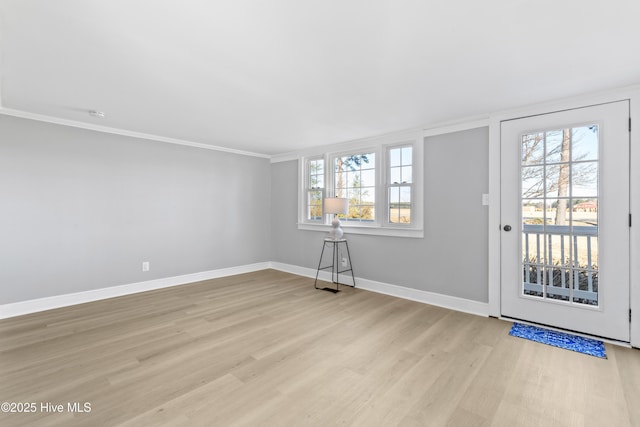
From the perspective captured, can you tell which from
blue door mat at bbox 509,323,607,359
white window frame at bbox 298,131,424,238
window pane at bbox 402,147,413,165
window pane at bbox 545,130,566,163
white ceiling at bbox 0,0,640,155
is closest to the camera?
white ceiling at bbox 0,0,640,155

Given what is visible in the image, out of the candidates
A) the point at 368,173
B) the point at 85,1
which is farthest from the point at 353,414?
the point at 368,173

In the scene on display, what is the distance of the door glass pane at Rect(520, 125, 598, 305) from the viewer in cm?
286

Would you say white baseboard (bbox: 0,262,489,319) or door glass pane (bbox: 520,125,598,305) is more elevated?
door glass pane (bbox: 520,125,598,305)

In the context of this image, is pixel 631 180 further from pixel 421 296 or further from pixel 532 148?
pixel 421 296

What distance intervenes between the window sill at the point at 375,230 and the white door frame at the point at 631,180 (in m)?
0.90

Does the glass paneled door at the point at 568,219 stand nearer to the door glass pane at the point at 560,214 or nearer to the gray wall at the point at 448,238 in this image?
the door glass pane at the point at 560,214

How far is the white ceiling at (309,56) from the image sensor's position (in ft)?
5.42

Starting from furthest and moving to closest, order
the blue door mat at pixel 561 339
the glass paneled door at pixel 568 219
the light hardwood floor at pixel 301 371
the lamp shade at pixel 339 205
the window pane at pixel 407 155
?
1. the lamp shade at pixel 339 205
2. the window pane at pixel 407 155
3. the glass paneled door at pixel 568 219
4. the blue door mat at pixel 561 339
5. the light hardwood floor at pixel 301 371

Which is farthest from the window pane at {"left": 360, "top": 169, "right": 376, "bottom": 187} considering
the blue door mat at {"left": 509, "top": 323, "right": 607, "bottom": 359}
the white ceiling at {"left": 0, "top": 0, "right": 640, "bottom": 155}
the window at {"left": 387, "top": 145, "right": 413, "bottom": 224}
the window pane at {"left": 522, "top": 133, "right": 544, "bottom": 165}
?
the blue door mat at {"left": 509, "top": 323, "right": 607, "bottom": 359}

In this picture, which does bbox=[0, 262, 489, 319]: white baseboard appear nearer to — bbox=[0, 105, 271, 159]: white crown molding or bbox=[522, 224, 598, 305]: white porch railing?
bbox=[522, 224, 598, 305]: white porch railing

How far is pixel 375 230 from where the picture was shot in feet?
14.7

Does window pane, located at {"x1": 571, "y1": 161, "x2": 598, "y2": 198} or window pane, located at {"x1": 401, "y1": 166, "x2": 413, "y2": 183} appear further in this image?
window pane, located at {"x1": 401, "y1": 166, "x2": 413, "y2": 183}

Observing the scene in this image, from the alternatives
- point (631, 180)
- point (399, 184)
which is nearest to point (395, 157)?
point (399, 184)

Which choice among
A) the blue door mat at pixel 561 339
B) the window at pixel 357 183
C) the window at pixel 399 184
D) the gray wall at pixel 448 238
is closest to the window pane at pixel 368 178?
the window at pixel 357 183
